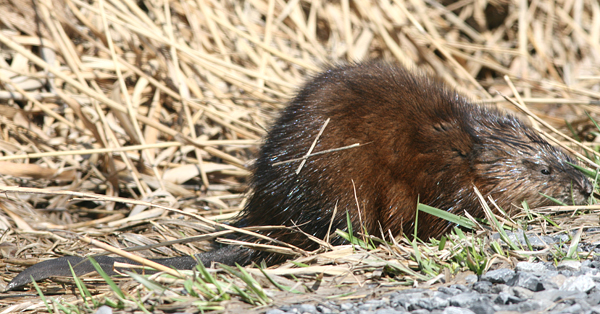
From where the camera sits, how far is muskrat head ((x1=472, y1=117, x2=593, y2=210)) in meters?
3.09

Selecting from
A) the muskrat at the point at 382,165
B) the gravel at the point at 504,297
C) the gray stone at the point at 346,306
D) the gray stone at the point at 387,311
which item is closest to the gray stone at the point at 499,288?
the gravel at the point at 504,297

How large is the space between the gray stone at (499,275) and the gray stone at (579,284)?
0.61 feet

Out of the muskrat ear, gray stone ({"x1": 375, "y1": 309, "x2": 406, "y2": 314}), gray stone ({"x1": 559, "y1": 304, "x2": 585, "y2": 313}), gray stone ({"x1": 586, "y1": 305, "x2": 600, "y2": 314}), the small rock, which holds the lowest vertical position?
gray stone ({"x1": 375, "y1": 309, "x2": 406, "y2": 314})

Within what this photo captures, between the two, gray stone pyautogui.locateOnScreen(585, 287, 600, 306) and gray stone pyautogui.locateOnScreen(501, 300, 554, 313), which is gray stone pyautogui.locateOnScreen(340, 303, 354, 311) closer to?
gray stone pyautogui.locateOnScreen(501, 300, 554, 313)

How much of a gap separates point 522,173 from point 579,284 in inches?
48.9

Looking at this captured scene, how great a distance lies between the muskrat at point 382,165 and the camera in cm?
288

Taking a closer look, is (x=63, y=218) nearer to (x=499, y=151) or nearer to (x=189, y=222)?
(x=189, y=222)

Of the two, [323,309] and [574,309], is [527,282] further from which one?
[323,309]

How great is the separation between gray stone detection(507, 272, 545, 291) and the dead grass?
707 mm

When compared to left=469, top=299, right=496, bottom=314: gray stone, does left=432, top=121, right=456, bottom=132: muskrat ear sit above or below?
above

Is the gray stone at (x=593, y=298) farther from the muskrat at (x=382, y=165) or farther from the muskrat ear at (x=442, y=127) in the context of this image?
the muskrat ear at (x=442, y=127)

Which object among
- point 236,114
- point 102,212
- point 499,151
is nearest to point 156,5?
point 236,114

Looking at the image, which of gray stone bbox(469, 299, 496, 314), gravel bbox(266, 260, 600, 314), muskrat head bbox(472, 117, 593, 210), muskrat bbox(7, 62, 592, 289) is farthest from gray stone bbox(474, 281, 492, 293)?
muskrat head bbox(472, 117, 593, 210)

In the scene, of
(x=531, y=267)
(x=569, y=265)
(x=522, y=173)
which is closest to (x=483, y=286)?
(x=531, y=267)
